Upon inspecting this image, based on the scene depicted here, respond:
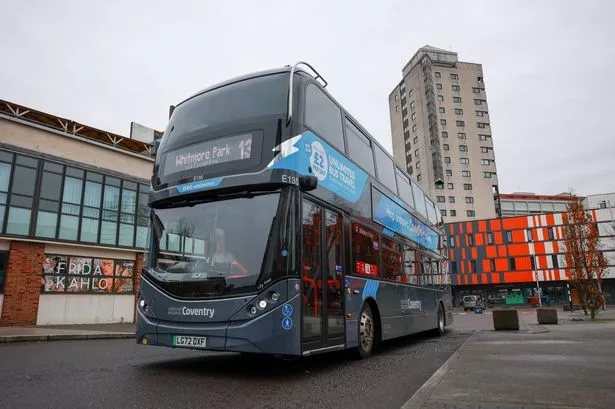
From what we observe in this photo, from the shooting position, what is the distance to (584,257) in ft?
91.4

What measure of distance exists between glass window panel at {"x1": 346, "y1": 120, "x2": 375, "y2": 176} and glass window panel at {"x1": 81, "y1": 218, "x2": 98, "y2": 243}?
15860mm

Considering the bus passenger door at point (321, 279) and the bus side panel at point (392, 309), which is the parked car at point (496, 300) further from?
the bus passenger door at point (321, 279)

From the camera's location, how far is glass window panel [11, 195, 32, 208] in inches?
716

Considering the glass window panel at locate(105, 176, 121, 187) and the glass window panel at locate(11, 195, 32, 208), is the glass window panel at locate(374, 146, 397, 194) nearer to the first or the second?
the glass window panel at locate(11, 195, 32, 208)

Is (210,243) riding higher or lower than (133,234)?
lower

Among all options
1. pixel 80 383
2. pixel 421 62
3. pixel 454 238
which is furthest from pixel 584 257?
pixel 421 62

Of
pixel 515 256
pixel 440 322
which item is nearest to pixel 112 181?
pixel 440 322

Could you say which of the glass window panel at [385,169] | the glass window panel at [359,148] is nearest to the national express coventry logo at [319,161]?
the glass window panel at [359,148]

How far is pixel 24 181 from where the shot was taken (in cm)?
1859

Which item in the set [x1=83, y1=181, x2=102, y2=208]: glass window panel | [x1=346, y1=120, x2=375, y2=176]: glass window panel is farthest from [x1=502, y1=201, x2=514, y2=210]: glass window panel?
[x1=346, y1=120, x2=375, y2=176]: glass window panel

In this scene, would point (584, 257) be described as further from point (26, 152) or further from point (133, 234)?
point (26, 152)

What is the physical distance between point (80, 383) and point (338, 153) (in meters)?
5.19

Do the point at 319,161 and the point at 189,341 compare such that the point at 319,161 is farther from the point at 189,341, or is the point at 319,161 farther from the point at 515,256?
the point at 515,256

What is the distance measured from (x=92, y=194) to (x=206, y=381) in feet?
58.5
